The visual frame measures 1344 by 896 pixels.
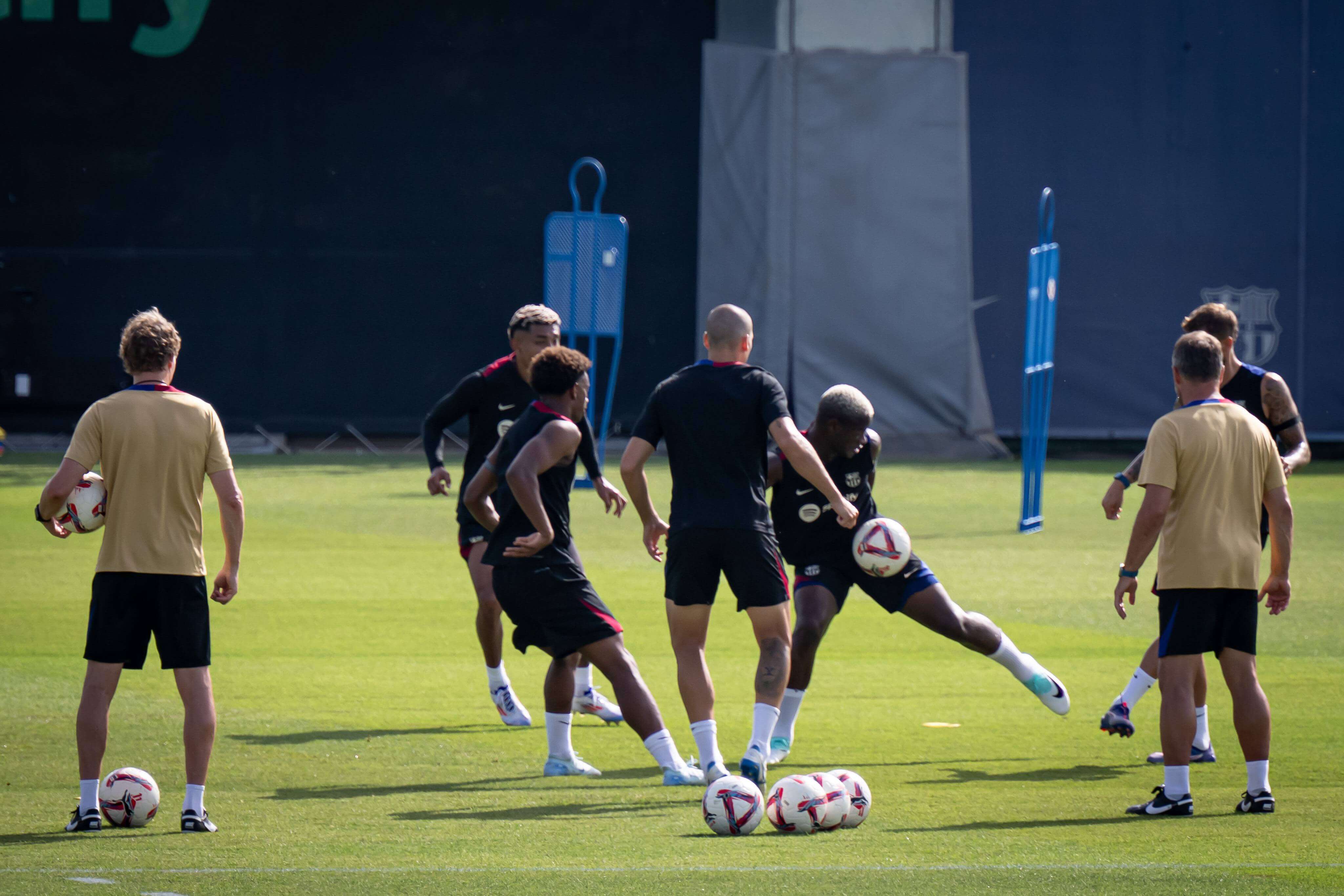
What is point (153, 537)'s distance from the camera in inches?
219

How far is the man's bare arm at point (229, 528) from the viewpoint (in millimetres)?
5684

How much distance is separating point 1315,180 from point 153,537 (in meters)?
25.1

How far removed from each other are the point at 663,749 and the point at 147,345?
2574 millimetres

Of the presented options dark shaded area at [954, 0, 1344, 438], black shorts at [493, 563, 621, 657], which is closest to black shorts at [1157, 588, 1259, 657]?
black shorts at [493, 563, 621, 657]

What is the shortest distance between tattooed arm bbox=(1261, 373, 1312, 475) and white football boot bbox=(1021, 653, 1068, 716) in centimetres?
151

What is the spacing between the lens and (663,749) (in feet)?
21.1

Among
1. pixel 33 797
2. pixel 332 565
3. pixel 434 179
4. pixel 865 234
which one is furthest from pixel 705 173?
pixel 33 797

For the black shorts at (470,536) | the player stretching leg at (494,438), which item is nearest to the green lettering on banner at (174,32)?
the player stretching leg at (494,438)

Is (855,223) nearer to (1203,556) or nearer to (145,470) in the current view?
(1203,556)

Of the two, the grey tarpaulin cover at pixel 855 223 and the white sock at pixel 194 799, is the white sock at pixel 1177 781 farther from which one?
the grey tarpaulin cover at pixel 855 223

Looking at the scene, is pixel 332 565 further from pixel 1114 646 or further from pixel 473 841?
pixel 473 841

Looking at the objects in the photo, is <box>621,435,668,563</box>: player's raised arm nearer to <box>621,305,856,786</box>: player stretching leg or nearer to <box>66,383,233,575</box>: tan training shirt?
<box>621,305,856,786</box>: player stretching leg

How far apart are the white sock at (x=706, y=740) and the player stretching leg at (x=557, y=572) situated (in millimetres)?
117

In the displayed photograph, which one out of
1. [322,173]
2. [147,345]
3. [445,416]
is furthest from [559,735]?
[322,173]
